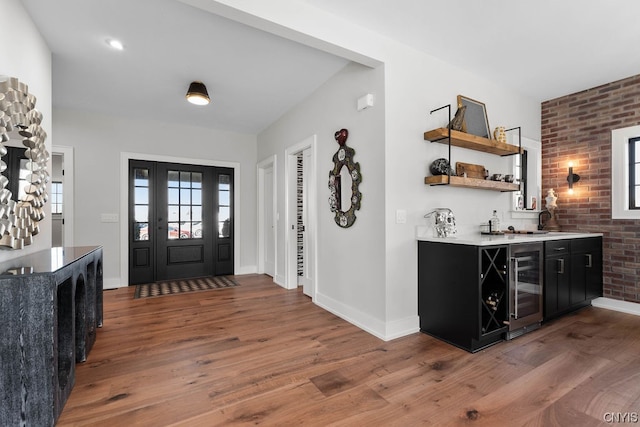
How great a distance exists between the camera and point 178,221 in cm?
503

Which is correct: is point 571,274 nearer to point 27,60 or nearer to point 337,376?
point 337,376

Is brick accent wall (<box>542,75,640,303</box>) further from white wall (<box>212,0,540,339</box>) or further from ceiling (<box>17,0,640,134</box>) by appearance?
white wall (<box>212,0,540,339</box>)

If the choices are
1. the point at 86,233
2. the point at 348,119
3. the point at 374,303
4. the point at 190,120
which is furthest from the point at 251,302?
the point at 190,120

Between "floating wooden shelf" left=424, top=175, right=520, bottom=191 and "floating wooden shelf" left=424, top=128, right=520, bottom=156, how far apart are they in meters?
0.37

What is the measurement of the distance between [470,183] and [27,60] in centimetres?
394

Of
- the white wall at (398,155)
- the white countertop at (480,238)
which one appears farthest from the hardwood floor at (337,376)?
the white countertop at (480,238)

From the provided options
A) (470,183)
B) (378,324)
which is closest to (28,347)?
(378,324)

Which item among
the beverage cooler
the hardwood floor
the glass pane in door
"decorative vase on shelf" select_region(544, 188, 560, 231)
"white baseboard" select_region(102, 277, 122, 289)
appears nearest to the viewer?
the hardwood floor

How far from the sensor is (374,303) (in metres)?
2.79

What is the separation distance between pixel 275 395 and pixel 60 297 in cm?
152

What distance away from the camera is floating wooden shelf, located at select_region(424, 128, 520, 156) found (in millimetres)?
2820

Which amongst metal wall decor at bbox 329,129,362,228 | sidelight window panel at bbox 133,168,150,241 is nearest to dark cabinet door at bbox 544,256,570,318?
metal wall decor at bbox 329,129,362,228

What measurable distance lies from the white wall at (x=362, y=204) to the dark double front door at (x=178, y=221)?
227cm

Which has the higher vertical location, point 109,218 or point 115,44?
point 115,44
